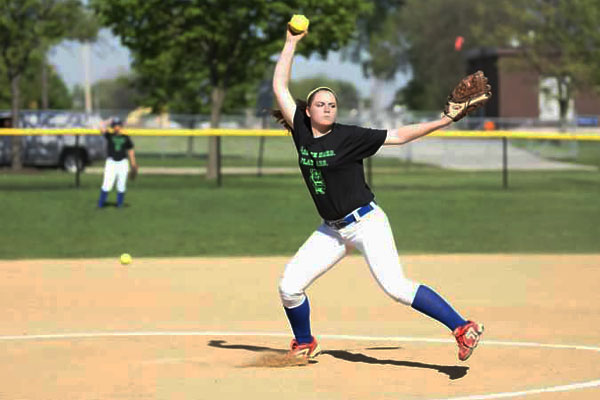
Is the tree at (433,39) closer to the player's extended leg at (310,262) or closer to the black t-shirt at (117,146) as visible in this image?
the black t-shirt at (117,146)

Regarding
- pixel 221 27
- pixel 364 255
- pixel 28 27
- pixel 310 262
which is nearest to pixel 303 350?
pixel 310 262

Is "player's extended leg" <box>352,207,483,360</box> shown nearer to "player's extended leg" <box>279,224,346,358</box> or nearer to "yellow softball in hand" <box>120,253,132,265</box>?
"player's extended leg" <box>279,224,346,358</box>

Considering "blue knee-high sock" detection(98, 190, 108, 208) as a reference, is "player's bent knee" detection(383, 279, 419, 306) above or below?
above

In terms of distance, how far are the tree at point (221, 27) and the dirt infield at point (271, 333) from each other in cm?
1728

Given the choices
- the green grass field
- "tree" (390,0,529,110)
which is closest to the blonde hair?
the green grass field

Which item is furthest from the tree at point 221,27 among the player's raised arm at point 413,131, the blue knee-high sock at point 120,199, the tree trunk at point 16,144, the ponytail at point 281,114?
the player's raised arm at point 413,131

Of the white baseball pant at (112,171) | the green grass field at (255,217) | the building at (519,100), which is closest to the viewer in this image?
the green grass field at (255,217)

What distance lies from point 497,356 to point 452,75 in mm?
86330

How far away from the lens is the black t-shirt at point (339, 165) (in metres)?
7.38

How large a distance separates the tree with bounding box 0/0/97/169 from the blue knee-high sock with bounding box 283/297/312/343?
27.5 metres

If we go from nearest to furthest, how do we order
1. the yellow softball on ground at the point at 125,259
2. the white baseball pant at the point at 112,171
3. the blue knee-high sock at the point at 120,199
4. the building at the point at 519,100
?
the yellow softball on ground at the point at 125,259 < the white baseball pant at the point at 112,171 < the blue knee-high sock at the point at 120,199 < the building at the point at 519,100

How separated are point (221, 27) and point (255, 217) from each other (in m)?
12.0

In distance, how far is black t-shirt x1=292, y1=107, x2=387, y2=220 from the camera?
7383mm

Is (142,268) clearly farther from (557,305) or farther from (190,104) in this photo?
(190,104)
